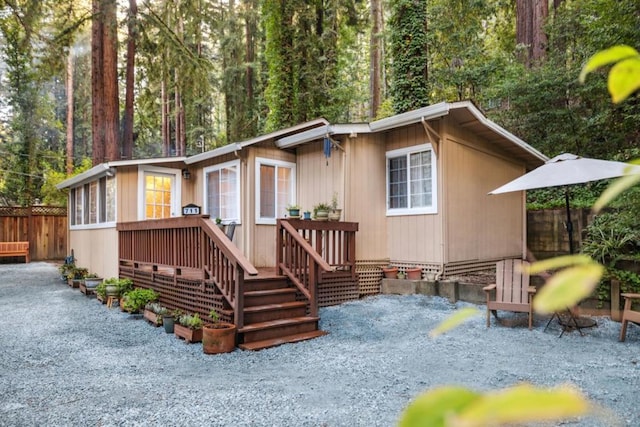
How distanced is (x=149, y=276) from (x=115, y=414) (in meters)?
4.52

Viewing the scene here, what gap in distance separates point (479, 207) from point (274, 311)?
5.30m

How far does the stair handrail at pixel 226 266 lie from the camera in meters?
5.04

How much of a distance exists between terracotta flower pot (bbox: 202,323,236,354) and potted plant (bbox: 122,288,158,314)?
2506 millimetres

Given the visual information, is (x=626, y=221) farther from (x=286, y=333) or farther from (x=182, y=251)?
(x=182, y=251)

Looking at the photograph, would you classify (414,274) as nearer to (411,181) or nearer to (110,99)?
(411,181)

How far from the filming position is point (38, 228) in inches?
618

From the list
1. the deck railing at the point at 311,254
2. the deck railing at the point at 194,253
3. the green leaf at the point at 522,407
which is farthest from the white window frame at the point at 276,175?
the green leaf at the point at 522,407

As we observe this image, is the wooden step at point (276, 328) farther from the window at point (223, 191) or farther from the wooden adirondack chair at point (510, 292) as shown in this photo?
the window at point (223, 191)

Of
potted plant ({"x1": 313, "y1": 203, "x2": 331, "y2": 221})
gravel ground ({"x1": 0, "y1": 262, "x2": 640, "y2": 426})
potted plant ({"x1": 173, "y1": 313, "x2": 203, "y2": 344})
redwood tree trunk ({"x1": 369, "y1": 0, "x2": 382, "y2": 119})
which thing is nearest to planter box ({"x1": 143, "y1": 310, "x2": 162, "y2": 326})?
gravel ground ({"x1": 0, "y1": 262, "x2": 640, "y2": 426})

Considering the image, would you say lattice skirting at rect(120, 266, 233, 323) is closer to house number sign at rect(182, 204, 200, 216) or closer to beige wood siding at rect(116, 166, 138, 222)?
house number sign at rect(182, 204, 200, 216)

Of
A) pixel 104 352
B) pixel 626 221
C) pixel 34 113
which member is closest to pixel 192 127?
pixel 34 113

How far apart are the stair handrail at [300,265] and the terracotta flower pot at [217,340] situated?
1.38 m

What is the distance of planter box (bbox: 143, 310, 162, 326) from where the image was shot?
19.8 ft

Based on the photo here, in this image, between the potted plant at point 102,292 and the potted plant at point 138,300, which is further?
the potted plant at point 102,292
